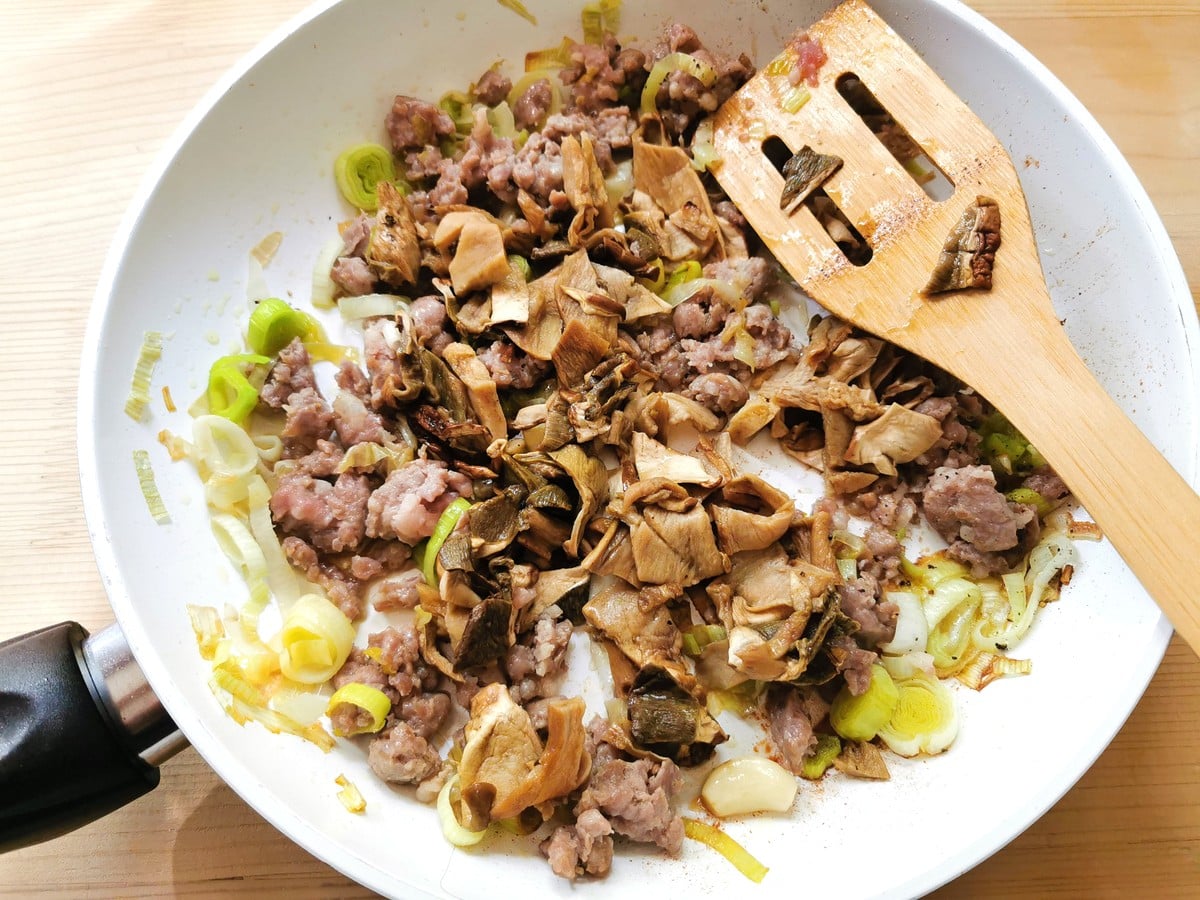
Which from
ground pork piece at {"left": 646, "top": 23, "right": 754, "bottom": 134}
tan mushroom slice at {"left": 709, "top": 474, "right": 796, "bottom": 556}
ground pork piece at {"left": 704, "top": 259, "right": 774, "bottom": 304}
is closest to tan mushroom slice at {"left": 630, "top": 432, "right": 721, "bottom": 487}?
tan mushroom slice at {"left": 709, "top": 474, "right": 796, "bottom": 556}

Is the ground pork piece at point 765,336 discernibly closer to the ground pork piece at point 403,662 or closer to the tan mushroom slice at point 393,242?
the tan mushroom slice at point 393,242

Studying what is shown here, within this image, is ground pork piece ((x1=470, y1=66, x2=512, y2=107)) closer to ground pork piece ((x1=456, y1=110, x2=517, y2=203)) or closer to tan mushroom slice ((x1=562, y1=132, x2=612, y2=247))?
ground pork piece ((x1=456, y1=110, x2=517, y2=203))

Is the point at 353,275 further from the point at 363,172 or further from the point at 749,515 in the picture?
the point at 749,515

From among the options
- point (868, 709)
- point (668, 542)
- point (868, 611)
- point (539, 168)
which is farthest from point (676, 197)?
point (868, 709)

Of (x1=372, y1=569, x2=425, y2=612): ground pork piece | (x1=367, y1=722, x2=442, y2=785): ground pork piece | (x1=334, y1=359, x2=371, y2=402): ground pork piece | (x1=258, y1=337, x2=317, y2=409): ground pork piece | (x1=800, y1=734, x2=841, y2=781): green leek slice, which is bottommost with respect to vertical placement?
(x1=800, y1=734, x2=841, y2=781): green leek slice

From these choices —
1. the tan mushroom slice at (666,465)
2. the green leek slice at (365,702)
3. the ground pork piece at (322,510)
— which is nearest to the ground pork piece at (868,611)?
the tan mushroom slice at (666,465)

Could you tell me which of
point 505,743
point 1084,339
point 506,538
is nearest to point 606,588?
point 506,538
